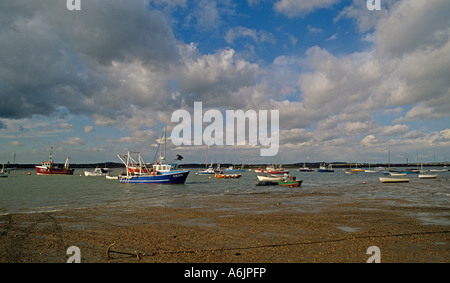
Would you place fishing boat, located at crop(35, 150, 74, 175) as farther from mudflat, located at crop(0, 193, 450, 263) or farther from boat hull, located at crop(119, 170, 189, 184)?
mudflat, located at crop(0, 193, 450, 263)

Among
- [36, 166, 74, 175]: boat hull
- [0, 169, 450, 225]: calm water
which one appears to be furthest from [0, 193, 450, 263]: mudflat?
[36, 166, 74, 175]: boat hull

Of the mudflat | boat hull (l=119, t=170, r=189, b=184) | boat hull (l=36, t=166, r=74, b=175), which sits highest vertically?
the mudflat

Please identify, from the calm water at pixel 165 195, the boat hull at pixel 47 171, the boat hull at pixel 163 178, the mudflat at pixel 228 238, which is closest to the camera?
the mudflat at pixel 228 238

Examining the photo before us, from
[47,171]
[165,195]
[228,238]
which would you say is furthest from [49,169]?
[228,238]

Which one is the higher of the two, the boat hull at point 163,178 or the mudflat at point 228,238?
the mudflat at point 228,238

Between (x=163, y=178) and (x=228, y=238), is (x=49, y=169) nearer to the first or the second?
(x=163, y=178)

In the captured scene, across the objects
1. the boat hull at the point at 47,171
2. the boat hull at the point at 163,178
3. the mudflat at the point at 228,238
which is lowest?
the boat hull at the point at 47,171

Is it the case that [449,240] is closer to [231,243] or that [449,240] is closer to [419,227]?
[419,227]

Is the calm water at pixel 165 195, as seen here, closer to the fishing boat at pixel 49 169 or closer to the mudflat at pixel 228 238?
the mudflat at pixel 228 238

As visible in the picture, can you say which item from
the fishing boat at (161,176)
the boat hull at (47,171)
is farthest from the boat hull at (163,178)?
the boat hull at (47,171)

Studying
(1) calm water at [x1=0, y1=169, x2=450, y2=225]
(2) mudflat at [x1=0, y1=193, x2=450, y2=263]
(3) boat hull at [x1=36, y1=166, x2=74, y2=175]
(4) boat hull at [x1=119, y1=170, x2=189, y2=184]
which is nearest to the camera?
(2) mudflat at [x1=0, y1=193, x2=450, y2=263]

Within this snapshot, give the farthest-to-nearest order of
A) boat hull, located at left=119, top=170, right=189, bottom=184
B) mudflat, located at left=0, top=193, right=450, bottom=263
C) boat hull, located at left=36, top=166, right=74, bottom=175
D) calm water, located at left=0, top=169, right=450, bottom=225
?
boat hull, located at left=36, top=166, right=74, bottom=175, boat hull, located at left=119, top=170, right=189, bottom=184, calm water, located at left=0, top=169, right=450, bottom=225, mudflat, located at left=0, top=193, right=450, bottom=263
